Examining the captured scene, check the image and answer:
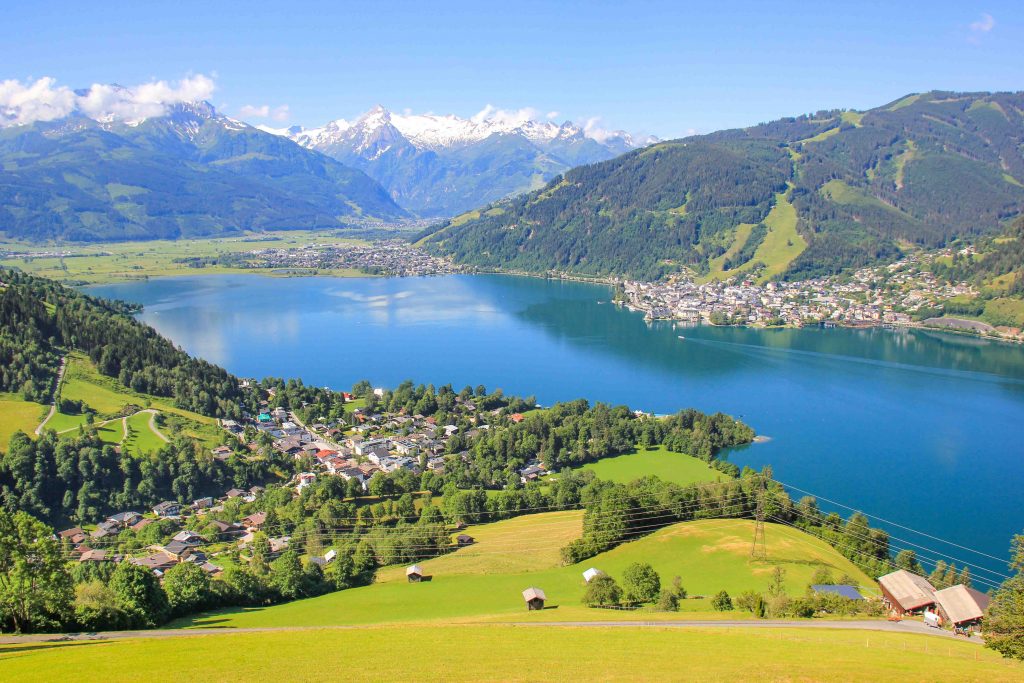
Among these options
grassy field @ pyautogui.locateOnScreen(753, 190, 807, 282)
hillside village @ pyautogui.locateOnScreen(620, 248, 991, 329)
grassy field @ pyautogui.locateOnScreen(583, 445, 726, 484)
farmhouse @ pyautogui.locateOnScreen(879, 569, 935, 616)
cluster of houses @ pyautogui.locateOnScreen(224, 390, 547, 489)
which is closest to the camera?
farmhouse @ pyautogui.locateOnScreen(879, 569, 935, 616)

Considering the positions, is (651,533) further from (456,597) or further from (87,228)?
(87,228)

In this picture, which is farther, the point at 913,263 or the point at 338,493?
the point at 913,263

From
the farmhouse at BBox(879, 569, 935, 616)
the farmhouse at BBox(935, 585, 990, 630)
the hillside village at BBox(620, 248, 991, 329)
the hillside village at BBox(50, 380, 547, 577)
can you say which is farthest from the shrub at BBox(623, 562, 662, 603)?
the hillside village at BBox(620, 248, 991, 329)

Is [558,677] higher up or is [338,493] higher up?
[558,677]

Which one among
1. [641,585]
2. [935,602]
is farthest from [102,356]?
[935,602]

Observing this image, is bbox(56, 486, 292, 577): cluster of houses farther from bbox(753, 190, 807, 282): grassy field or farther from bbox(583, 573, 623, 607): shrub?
bbox(753, 190, 807, 282): grassy field

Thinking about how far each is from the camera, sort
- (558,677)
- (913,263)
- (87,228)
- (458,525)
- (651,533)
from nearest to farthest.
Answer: (558,677)
(651,533)
(458,525)
(913,263)
(87,228)

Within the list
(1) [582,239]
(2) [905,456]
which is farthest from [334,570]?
(1) [582,239]
